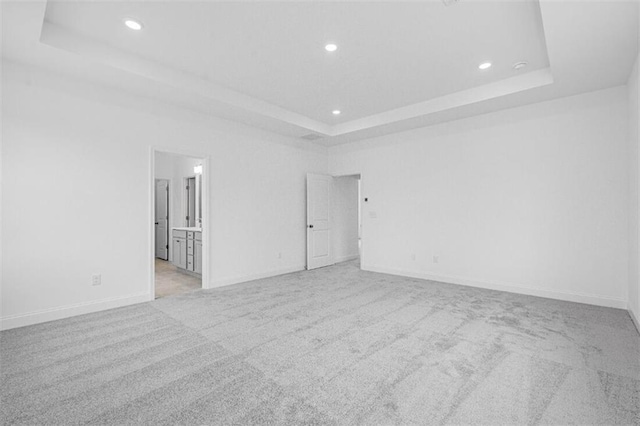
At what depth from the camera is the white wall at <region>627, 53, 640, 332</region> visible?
3.15 m

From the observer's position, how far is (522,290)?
448 cm

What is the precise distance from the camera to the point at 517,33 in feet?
9.83

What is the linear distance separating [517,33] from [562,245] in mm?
2867

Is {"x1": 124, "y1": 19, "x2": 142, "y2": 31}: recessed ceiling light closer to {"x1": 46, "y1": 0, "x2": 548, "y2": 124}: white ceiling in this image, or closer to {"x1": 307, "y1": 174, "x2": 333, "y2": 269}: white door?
{"x1": 46, "y1": 0, "x2": 548, "y2": 124}: white ceiling

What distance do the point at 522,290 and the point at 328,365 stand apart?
3576mm

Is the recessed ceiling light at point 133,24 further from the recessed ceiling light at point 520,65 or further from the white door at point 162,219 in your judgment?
the white door at point 162,219

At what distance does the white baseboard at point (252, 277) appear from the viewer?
16.3 ft

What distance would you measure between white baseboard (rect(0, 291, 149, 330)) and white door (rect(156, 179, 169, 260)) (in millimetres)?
4087

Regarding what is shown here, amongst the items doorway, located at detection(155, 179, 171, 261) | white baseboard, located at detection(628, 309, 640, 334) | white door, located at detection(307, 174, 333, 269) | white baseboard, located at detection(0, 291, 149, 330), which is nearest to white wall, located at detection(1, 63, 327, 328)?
white baseboard, located at detection(0, 291, 149, 330)

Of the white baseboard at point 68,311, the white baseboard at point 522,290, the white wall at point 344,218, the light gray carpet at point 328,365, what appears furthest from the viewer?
the white wall at point 344,218

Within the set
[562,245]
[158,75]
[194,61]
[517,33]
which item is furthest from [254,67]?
[562,245]

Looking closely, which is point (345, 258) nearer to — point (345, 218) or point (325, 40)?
point (345, 218)

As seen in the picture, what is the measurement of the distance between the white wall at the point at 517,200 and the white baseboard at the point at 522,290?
0.01 m

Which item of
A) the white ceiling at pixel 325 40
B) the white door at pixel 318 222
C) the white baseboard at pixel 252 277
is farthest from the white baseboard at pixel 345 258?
the white ceiling at pixel 325 40
